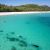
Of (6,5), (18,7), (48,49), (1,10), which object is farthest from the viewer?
(18,7)

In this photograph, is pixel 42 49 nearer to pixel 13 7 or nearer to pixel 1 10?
pixel 1 10

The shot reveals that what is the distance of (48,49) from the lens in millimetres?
5199

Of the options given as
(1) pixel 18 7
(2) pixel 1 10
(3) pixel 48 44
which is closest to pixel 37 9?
(1) pixel 18 7

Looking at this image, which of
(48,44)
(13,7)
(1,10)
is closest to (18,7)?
(13,7)

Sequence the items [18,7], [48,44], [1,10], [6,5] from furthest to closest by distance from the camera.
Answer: [18,7] → [6,5] → [1,10] → [48,44]

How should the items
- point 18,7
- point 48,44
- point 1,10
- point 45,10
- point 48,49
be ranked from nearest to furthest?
1. point 48,49
2. point 48,44
3. point 1,10
4. point 18,7
5. point 45,10

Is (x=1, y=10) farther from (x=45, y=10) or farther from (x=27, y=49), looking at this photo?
(x=27, y=49)

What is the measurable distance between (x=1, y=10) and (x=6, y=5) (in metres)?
2.26

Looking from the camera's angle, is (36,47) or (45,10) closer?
(36,47)

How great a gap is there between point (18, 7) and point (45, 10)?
776 cm

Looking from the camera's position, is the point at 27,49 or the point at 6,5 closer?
the point at 27,49

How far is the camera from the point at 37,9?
32.0 metres

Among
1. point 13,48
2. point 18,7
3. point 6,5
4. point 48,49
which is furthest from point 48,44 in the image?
point 18,7

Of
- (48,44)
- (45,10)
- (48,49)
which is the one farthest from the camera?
(45,10)
